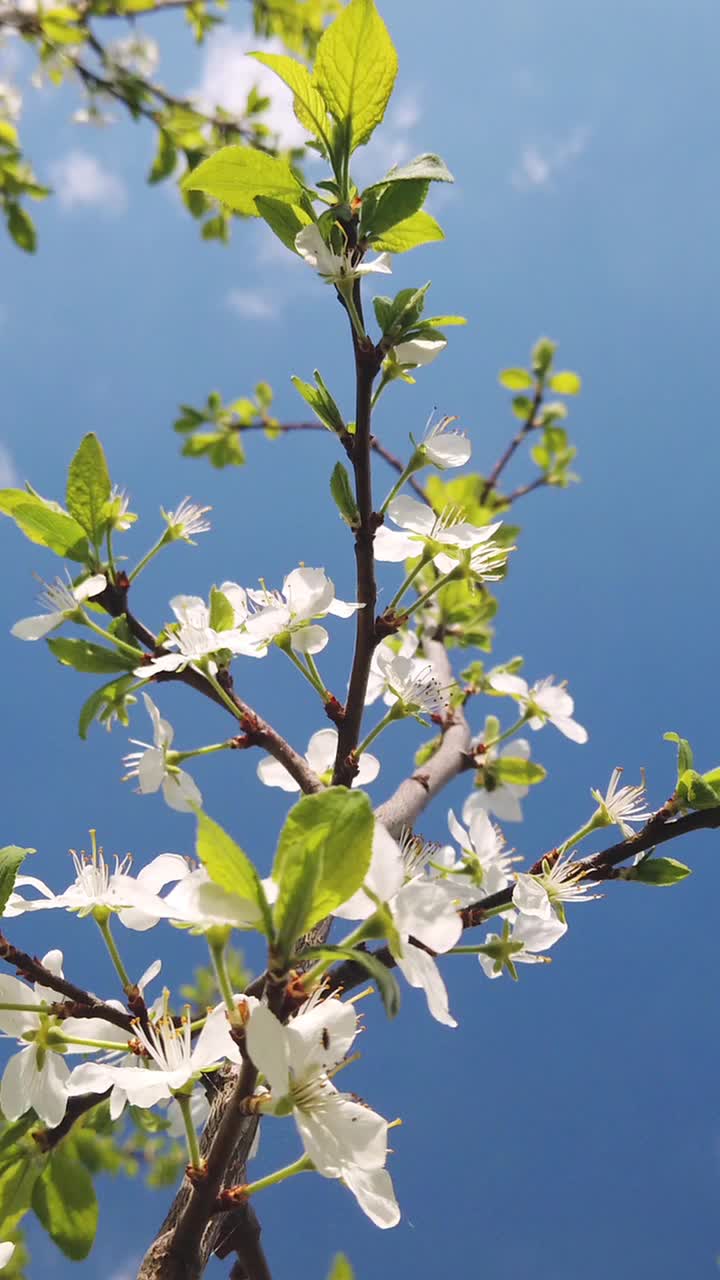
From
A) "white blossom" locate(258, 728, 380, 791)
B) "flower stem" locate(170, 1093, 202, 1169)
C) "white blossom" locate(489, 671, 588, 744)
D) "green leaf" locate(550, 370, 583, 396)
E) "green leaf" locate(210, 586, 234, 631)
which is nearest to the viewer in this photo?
"flower stem" locate(170, 1093, 202, 1169)

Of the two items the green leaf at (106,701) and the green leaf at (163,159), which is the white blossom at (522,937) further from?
the green leaf at (163,159)

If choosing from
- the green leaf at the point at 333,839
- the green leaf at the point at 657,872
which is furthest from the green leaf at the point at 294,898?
the green leaf at the point at 657,872

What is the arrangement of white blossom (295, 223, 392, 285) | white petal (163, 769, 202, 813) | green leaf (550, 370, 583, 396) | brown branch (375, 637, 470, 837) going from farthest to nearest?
green leaf (550, 370, 583, 396)
brown branch (375, 637, 470, 837)
white petal (163, 769, 202, 813)
white blossom (295, 223, 392, 285)

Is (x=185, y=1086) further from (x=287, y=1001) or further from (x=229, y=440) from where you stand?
(x=229, y=440)

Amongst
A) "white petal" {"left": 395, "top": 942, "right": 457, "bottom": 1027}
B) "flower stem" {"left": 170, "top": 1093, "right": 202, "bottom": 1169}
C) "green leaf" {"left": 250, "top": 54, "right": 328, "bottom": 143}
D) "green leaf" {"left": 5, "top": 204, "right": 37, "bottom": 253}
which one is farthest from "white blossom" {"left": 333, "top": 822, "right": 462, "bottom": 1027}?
"green leaf" {"left": 5, "top": 204, "right": 37, "bottom": 253}

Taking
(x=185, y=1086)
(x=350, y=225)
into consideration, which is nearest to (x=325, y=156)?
(x=350, y=225)

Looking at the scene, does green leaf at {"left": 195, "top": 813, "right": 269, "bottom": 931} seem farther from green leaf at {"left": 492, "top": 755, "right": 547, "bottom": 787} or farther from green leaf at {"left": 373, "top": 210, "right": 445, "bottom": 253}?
green leaf at {"left": 492, "top": 755, "right": 547, "bottom": 787}
